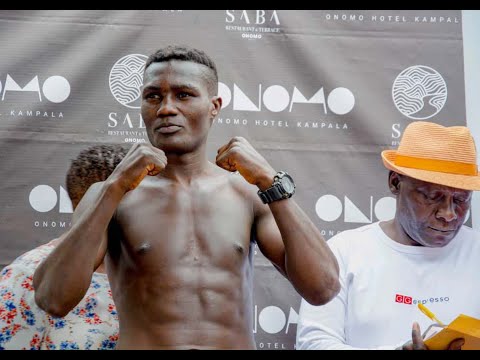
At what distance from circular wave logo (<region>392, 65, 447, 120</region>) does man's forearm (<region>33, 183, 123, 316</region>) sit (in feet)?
5.40

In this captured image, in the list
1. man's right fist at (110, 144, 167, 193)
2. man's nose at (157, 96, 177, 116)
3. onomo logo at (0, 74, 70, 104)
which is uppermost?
onomo logo at (0, 74, 70, 104)

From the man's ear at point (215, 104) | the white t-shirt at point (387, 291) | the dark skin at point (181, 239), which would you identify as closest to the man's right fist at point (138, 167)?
the dark skin at point (181, 239)

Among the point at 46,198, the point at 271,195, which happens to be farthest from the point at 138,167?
the point at 46,198

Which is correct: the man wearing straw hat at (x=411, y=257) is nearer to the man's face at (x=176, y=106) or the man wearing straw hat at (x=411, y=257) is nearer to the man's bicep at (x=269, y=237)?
the man's bicep at (x=269, y=237)

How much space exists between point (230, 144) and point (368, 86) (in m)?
1.18

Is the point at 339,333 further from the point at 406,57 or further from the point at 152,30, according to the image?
the point at 152,30

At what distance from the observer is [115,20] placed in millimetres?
3562

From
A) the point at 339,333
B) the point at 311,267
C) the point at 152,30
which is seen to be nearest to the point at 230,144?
the point at 311,267

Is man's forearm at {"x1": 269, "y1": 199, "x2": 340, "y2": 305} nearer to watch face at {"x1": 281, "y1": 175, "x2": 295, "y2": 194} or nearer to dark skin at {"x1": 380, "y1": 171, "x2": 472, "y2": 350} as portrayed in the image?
watch face at {"x1": 281, "y1": 175, "x2": 295, "y2": 194}

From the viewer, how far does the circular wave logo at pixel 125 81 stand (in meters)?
3.54

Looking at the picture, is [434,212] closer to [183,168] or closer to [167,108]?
[183,168]

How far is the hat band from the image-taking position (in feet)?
10.8

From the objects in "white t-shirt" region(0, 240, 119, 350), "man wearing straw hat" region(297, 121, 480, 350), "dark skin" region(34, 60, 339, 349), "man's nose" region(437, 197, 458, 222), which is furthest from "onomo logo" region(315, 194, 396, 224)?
"white t-shirt" region(0, 240, 119, 350)

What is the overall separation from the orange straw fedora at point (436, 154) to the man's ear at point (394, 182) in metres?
0.07
